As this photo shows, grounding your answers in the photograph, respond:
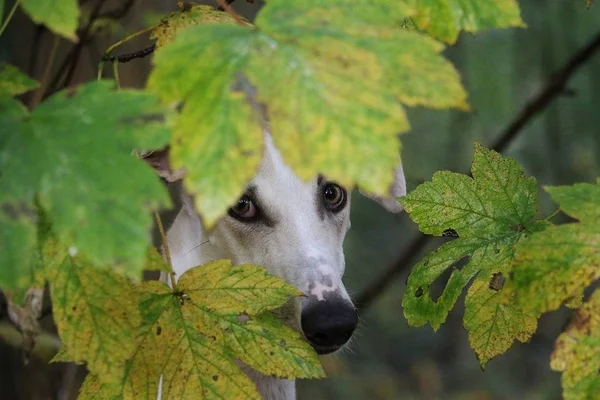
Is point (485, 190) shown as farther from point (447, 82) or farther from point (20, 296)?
point (20, 296)

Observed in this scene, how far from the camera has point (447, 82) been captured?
1139 millimetres

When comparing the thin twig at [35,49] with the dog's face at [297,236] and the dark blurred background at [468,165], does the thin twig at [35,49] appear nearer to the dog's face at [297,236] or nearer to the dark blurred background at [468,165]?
the dog's face at [297,236]

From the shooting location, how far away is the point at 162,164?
2002 mm

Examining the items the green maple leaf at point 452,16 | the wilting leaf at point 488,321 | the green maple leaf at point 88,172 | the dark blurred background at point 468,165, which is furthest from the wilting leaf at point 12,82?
the dark blurred background at point 468,165

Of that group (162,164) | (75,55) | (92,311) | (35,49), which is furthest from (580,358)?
(35,49)

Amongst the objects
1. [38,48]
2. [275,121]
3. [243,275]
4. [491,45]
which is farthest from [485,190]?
[491,45]

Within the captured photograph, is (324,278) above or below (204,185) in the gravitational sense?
below

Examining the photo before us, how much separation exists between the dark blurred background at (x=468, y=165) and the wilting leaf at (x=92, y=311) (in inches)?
181

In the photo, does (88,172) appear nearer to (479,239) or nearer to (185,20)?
(185,20)

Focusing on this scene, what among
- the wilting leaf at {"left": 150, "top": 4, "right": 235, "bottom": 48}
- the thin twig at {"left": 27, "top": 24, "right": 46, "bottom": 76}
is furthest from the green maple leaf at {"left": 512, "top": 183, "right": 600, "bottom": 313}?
the thin twig at {"left": 27, "top": 24, "right": 46, "bottom": 76}

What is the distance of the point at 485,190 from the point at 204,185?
96 cm

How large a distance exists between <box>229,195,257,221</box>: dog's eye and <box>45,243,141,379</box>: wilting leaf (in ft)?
4.23

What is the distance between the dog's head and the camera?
2266 mm

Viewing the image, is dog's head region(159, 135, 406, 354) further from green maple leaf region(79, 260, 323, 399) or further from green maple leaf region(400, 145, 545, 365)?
green maple leaf region(79, 260, 323, 399)
